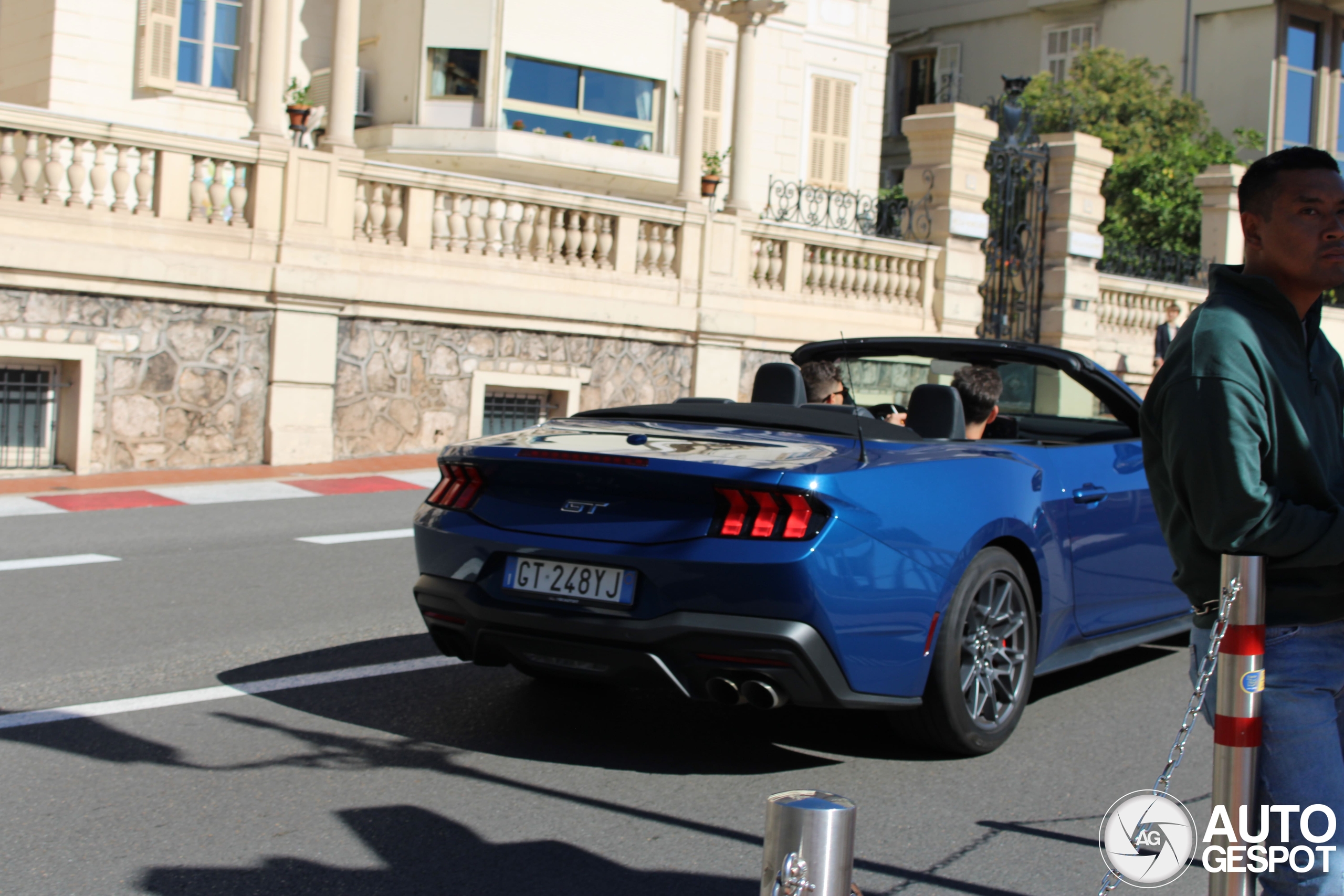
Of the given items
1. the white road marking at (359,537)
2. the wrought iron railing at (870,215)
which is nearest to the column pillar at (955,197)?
the wrought iron railing at (870,215)

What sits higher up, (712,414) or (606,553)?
(712,414)

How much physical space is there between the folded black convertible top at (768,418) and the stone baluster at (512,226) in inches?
385

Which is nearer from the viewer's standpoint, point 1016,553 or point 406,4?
point 1016,553

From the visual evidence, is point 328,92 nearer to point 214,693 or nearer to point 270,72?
point 270,72

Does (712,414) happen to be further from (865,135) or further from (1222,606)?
(865,135)

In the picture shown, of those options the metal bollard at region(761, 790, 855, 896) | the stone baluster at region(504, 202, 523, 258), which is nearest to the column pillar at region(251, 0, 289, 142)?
the stone baluster at region(504, 202, 523, 258)

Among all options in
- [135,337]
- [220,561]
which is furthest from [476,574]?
[135,337]

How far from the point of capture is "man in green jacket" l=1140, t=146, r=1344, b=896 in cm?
248

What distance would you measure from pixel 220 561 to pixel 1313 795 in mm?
7049

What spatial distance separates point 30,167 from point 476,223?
438 centimetres

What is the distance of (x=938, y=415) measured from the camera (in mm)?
5469

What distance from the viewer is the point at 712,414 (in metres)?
5.39

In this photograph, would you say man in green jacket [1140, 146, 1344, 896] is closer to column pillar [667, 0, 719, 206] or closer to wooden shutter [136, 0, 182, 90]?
column pillar [667, 0, 719, 206]

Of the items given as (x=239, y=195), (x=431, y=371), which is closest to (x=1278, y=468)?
(x=239, y=195)
